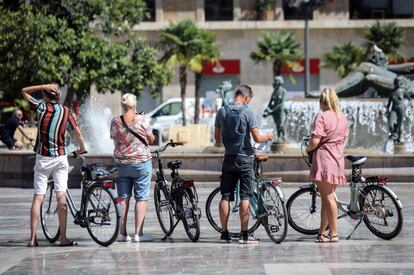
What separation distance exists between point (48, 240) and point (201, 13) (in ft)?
139

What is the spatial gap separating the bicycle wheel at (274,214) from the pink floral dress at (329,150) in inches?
17.8

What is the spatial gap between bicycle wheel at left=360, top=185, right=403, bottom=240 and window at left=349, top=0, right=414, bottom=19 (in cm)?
4226

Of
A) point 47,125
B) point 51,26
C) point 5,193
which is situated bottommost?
point 5,193

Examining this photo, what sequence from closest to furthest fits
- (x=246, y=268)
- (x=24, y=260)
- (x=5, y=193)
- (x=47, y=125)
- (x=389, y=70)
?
1. (x=246, y=268)
2. (x=24, y=260)
3. (x=47, y=125)
4. (x=5, y=193)
5. (x=389, y=70)

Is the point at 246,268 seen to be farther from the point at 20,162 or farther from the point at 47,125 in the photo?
the point at 20,162

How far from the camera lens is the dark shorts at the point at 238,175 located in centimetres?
1194

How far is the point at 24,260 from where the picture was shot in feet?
35.8

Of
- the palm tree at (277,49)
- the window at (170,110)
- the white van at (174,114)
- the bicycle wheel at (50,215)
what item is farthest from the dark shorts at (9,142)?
the palm tree at (277,49)

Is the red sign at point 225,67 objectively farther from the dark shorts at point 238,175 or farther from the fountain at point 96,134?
the dark shorts at point 238,175

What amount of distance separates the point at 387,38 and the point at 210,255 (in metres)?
40.7

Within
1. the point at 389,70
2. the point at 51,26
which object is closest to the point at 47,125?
the point at 389,70

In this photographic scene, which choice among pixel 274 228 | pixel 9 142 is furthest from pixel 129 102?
pixel 9 142

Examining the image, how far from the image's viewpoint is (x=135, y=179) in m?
12.1

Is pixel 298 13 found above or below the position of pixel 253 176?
above
